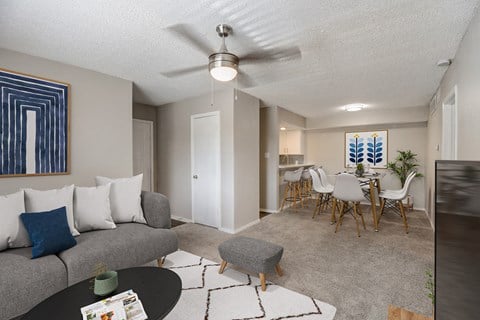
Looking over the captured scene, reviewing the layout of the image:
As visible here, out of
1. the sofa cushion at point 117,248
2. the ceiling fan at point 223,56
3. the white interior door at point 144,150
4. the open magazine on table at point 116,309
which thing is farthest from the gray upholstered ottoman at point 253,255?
the white interior door at point 144,150

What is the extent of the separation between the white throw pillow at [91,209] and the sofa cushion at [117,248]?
8 cm

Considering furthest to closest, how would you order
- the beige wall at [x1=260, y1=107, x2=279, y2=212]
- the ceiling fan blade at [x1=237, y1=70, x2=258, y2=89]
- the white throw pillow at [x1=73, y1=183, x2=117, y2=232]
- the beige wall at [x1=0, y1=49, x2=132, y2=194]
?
the beige wall at [x1=260, y1=107, x2=279, y2=212] < the ceiling fan blade at [x1=237, y1=70, x2=258, y2=89] < the beige wall at [x1=0, y1=49, x2=132, y2=194] < the white throw pillow at [x1=73, y1=183, x2=117, y2=232]

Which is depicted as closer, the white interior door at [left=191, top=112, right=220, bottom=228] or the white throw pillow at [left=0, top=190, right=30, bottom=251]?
the white throw pillow at [left=0, top=190, right=30, bottom=251]

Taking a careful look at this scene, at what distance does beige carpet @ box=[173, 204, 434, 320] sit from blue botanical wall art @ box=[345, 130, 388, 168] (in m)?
1.75

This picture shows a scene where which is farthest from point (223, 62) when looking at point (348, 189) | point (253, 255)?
point (348, 189)

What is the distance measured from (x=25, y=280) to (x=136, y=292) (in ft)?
2.81

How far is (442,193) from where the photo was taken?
2.87 feet

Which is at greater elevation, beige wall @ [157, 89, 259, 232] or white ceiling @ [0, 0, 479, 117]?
white ceiling @ [0, 0, 479, 117]

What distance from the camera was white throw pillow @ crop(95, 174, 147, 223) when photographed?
8.54 ft

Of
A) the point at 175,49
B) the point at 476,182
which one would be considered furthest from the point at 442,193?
the point at 175,49

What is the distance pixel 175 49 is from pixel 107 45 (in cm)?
69

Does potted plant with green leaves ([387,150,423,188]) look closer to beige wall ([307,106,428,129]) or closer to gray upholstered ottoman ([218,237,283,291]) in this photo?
beige wall ([307,106,428,129])

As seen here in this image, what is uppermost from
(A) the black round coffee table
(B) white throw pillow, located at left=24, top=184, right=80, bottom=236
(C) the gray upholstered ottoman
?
(B) white throw pillow, located at left=24, top=184, right=80, bottom=236

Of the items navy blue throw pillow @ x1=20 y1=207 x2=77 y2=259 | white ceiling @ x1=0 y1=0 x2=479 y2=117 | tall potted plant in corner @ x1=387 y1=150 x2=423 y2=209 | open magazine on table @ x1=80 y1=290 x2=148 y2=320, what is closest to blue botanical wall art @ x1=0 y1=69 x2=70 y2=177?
white ceiling @ x1=0 y1=0 x2=479 y2=117
